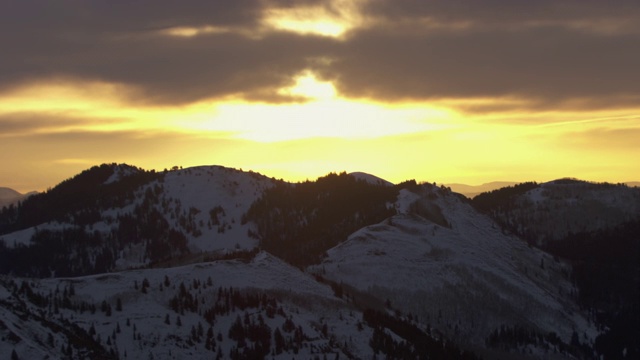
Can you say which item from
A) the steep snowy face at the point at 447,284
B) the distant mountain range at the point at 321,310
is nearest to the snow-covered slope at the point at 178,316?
the distant mountain range at the point at 321,310

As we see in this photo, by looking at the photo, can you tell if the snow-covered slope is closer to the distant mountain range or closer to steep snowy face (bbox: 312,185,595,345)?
the distant mountain range

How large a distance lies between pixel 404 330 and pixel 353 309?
871 centimetres

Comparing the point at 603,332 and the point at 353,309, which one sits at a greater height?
the point at 353,309

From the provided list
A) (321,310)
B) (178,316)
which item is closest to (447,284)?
(321,310)

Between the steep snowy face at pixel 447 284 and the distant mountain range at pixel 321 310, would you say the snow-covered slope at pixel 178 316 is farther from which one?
the steep snowy face at pixel 447 284

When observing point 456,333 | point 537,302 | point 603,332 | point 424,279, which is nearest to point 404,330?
point 456,333

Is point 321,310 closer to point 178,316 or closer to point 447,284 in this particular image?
point 178,316

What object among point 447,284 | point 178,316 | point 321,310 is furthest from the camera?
point 447,284

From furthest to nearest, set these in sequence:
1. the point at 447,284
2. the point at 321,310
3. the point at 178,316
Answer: the point at 447,284
the point at 321,310
the point at 178,316

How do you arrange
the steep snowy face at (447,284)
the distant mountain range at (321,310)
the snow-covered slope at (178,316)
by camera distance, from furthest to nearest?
the steep snowy face at (447,284) → the distant mountain range at (321,310) → the snow-covered slope at (178,316)

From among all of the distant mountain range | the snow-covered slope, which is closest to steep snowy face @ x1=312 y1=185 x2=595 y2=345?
the distant mountain range

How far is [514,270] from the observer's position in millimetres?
198875

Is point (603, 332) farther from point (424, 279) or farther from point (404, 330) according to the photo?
point (404, 330)

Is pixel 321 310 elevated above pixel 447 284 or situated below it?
above
